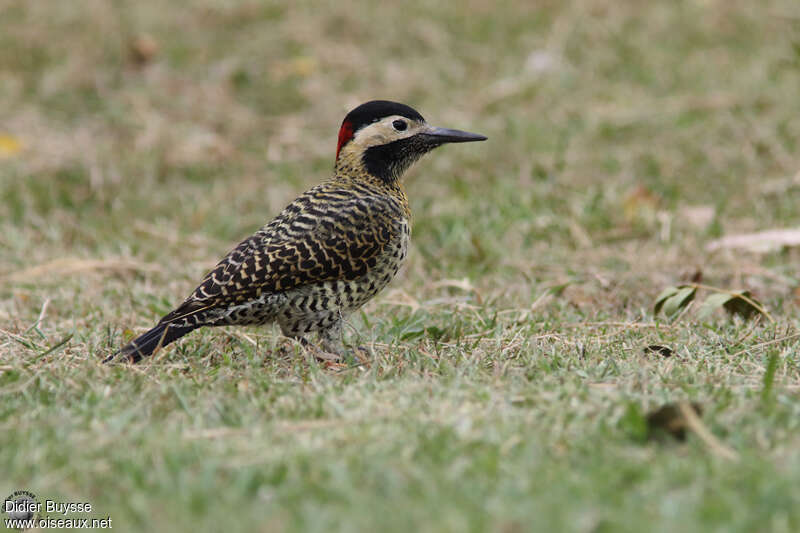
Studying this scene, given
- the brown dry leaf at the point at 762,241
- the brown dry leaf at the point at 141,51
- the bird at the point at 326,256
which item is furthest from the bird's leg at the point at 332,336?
the brown dry leaf at the point at 141,51

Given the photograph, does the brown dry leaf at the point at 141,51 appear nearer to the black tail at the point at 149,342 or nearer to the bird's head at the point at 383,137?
the bird's head at the point at 383,137

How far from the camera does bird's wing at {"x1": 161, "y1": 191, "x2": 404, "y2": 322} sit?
160 inches

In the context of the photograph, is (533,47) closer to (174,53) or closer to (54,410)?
(174,53)

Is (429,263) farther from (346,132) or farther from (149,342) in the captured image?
(149,342)

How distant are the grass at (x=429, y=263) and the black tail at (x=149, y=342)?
8cm

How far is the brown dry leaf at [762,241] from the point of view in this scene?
5660mm

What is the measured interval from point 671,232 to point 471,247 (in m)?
1.24

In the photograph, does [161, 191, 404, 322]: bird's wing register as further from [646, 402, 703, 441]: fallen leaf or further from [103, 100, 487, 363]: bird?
[646, 402, 703, 441]: fallen leaf

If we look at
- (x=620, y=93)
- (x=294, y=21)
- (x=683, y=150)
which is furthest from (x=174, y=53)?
(x=683, y=150)

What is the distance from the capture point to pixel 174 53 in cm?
937

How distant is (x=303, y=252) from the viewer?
A: 13.8ft

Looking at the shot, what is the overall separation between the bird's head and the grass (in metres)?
0.73

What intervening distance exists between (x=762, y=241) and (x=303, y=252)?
9.39 ft

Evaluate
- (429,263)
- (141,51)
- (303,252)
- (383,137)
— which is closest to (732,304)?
(383,137)
